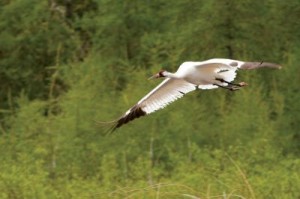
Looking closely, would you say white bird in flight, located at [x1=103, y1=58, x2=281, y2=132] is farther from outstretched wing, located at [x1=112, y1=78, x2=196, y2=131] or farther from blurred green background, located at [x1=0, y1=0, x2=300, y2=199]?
blurred green background, located at [x1=0, y1=0, x2=300, y2=199]

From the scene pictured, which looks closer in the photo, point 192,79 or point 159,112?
point 192,79

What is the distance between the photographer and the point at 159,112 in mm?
18734

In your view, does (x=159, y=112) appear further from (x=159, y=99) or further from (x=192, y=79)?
(x=192, y=79)

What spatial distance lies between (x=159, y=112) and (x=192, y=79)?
6632 millimetres

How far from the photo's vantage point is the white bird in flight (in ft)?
38.0

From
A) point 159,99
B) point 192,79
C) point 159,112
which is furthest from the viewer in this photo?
point 159,112

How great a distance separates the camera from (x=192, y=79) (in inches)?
477

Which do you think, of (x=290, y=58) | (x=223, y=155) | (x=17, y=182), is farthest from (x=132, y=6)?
(x=17, y=182)

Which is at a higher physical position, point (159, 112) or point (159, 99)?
point (159, 112)

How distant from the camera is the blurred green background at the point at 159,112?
53.4 feet

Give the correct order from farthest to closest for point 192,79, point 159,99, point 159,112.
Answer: point 159,112, point 159,99, point 192,79

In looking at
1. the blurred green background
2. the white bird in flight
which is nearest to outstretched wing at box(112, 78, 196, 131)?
the white bird in flight

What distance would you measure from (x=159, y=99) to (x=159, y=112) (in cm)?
576

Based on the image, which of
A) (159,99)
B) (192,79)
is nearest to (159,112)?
(159,99)
